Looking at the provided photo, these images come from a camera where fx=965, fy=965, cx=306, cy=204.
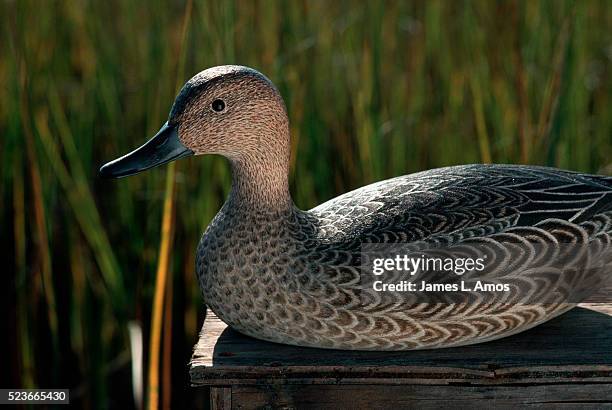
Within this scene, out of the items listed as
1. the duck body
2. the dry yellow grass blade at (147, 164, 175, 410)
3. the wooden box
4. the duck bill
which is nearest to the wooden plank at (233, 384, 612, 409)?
the wooden box

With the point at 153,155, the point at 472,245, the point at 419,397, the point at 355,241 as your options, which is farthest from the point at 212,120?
the point at 419,397

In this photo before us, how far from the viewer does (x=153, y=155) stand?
87.8 inches

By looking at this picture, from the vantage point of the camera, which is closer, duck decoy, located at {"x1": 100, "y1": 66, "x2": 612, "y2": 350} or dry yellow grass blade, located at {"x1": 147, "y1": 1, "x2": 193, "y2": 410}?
duck decoy, located at {"x1": 100, "y1": 66, "x2": 612, "y2": 350}

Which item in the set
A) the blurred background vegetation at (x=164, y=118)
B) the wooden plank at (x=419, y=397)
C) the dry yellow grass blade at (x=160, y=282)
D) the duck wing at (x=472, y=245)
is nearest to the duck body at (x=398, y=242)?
the duck wing at (x=472, y=245)

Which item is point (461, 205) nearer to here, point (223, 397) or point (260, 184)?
point (260, 184)

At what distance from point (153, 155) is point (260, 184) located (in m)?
0.27

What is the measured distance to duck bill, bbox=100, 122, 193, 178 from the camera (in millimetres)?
2215

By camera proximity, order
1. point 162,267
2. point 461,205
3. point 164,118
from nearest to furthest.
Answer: point 461,205 → point 162,267 → point 164,118

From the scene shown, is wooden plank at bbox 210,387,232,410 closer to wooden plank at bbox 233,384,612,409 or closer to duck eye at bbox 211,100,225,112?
wooden plank at bbox 233,384,612,409

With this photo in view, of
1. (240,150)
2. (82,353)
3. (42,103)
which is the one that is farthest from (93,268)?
(240,150)

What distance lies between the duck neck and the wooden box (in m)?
0.37

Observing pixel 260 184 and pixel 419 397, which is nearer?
pixel 419 397

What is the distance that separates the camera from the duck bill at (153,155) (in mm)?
2215

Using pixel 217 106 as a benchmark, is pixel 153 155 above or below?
below
